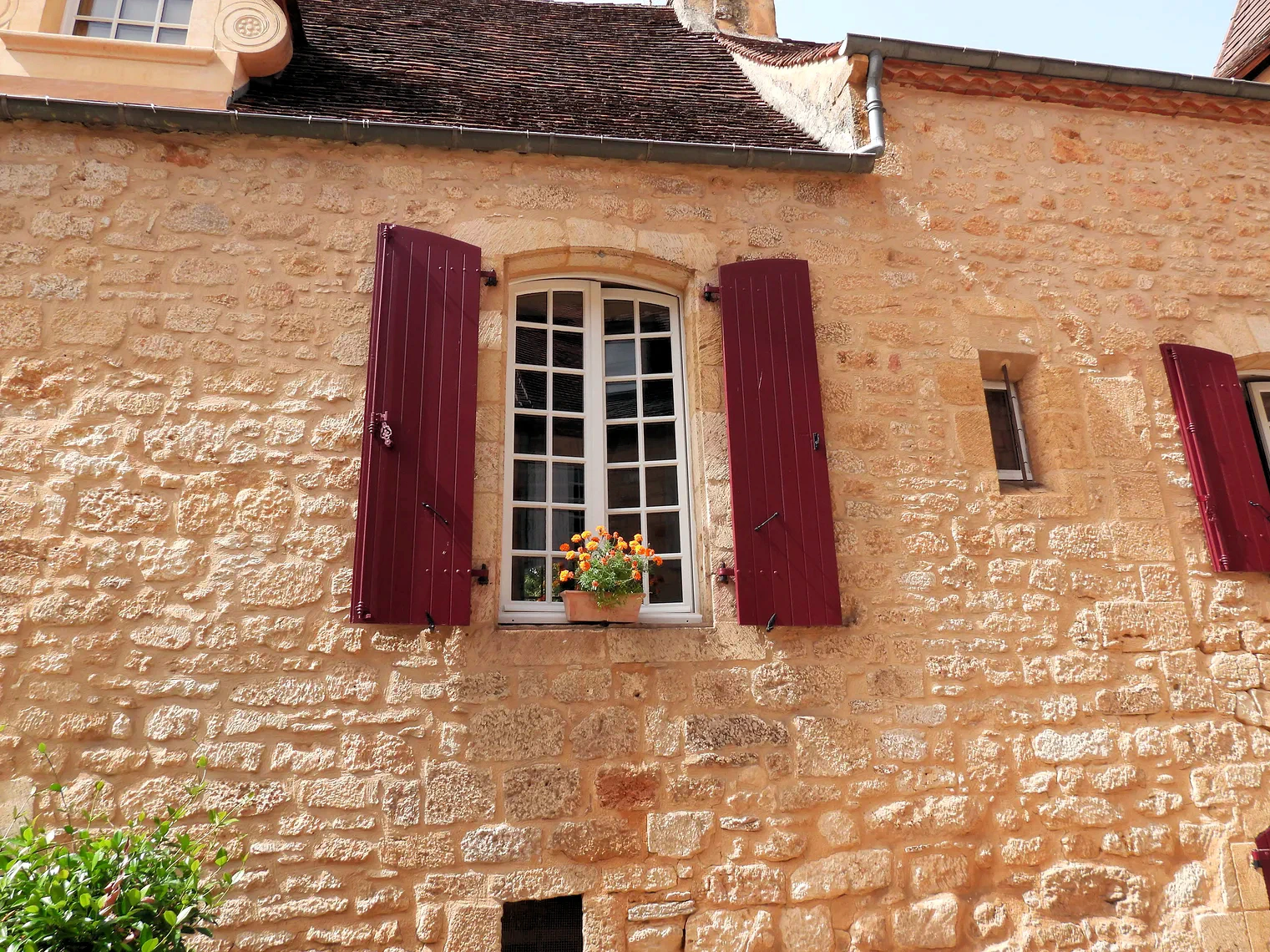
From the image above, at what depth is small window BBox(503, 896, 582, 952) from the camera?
3086 mm

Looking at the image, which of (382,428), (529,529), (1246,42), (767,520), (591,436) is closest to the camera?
(382,428)

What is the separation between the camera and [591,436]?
3.72 metres

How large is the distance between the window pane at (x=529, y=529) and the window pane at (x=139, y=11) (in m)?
3.05

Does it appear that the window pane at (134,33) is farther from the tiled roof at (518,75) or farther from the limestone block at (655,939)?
the limestone block at (655,939)

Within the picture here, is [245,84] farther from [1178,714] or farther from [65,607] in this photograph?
→ [1178,714]

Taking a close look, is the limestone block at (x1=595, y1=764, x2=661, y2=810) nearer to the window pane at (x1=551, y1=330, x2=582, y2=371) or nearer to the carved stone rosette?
the window pane at (x1=551, y1=330, x2=582, y2=371)

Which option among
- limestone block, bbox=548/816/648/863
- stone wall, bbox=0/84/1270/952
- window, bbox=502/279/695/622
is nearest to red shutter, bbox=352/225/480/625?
stone wall, bbox=0/84/1270/952

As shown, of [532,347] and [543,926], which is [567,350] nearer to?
[532,347]

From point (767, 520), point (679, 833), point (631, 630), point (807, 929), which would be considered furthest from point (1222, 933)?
point (631, 630)

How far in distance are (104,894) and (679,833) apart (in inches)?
74.4

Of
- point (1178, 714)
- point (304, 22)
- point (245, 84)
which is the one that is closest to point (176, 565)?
point (245, 84)

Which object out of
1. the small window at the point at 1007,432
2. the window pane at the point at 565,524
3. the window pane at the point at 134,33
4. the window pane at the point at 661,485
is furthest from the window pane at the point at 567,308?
the window pane at the point at 134,33

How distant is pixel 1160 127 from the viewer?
4.62 m

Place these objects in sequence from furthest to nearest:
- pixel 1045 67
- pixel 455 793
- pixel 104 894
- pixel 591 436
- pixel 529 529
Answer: pixel 1045 67
pixel 591 436
pixel 529 529
pixel 455 793
pixel 104 894
